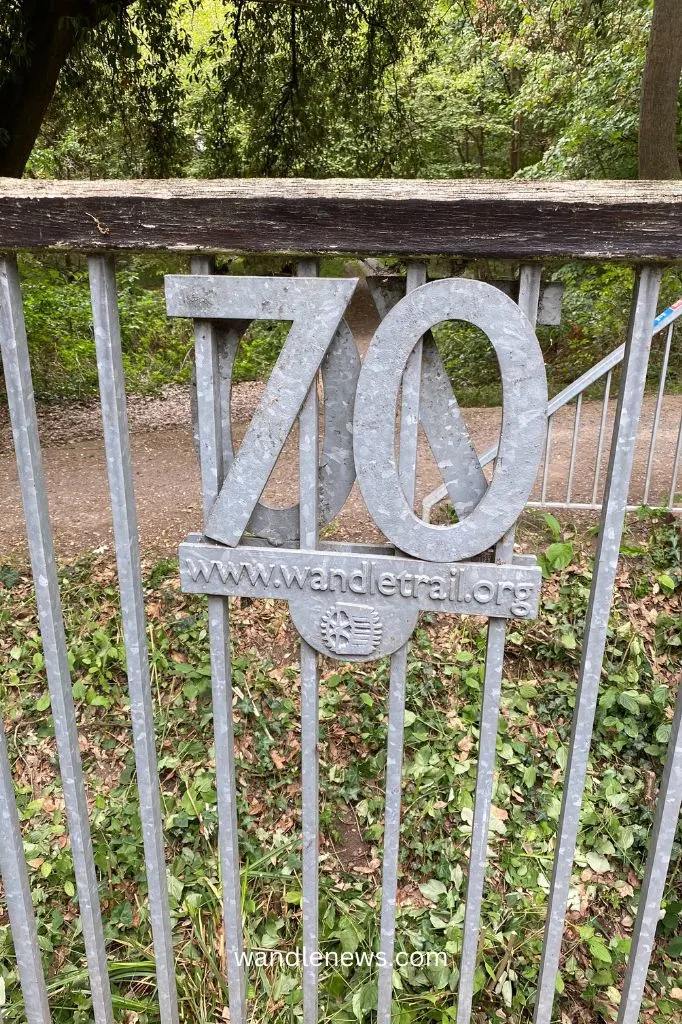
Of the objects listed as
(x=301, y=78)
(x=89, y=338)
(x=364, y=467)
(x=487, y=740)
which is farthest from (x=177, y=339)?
(x=487, y=740)

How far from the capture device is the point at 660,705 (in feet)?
11.7

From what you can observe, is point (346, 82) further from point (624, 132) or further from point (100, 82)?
point (624, 132)

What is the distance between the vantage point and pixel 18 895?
1592 mm

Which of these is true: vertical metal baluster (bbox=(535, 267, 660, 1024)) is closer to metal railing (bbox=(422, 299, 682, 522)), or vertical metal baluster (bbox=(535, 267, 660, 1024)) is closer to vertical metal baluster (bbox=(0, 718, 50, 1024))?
vertical metal baluster (bbox=(0, 718, 50, 1024))

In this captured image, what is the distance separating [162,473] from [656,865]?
5.38 m

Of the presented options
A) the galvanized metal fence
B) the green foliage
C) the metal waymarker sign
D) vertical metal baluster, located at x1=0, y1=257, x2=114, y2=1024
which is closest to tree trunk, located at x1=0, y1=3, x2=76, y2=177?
the green foliage

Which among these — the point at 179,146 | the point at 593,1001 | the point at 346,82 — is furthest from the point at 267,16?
the point at 593,1001

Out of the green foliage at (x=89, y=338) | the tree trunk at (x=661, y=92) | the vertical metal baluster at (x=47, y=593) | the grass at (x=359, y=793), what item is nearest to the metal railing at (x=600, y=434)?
the grass at (x=359, y=793)

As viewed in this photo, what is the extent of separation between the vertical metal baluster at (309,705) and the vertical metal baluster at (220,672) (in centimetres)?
16

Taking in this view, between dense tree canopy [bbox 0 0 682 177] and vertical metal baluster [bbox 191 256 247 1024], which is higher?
dense tree canopy [bbox 0 0 682 177]

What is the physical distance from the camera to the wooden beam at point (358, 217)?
1.09 meters

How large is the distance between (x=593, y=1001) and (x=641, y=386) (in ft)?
8.53

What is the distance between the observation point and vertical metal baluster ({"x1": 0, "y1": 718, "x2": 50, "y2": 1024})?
1561mm

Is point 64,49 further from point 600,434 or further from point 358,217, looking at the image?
point 358,217
